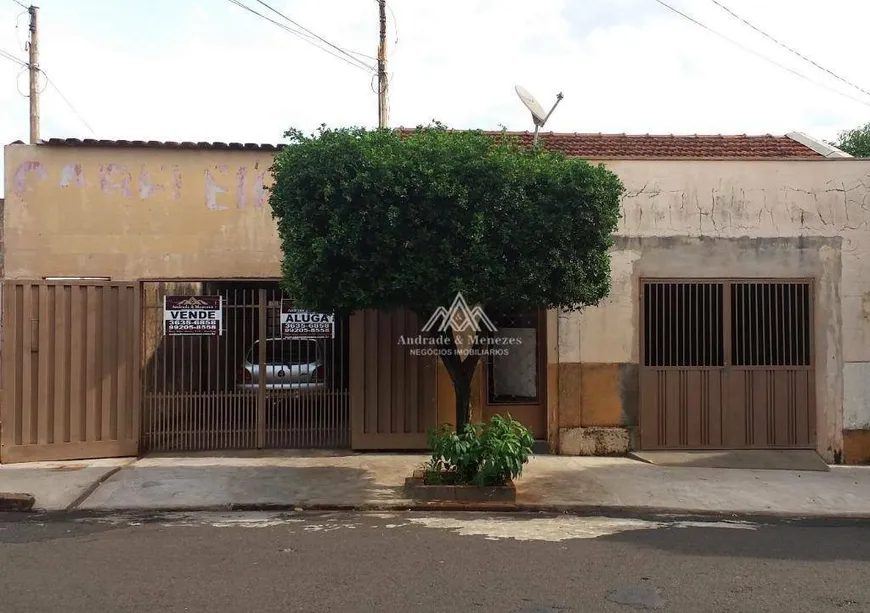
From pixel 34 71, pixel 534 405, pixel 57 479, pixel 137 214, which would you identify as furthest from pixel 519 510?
pixel 34 71

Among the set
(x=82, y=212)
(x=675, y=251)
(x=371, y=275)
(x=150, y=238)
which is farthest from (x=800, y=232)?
(x=82, y=212)

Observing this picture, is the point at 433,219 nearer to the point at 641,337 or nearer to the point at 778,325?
the point at 641,337

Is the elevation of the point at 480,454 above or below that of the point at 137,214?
below

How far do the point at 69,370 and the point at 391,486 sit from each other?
450cm

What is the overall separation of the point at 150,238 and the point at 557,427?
6.27 meters

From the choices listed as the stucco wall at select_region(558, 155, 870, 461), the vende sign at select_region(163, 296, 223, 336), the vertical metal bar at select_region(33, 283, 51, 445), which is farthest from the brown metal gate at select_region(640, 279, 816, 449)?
the vertical metal bar at select_region(33, 283, 51, 445)

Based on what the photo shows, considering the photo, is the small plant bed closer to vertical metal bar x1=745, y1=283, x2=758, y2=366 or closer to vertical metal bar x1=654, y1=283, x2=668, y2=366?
vertical metal bar x1=654, y1=283, x2=668, y2=366

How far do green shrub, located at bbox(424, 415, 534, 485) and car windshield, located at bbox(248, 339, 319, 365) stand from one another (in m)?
2.74

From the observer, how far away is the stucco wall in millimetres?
9797

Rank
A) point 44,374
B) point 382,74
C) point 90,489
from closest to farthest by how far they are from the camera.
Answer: point 90,489 → point 44,374 → point 382,74

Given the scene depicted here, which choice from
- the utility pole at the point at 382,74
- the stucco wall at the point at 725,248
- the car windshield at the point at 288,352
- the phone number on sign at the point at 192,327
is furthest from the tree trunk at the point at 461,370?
the utility pole at the point at 382,74

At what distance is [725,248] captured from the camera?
32.3 feet

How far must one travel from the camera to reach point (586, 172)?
7.25m

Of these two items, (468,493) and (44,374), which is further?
(44,374)
